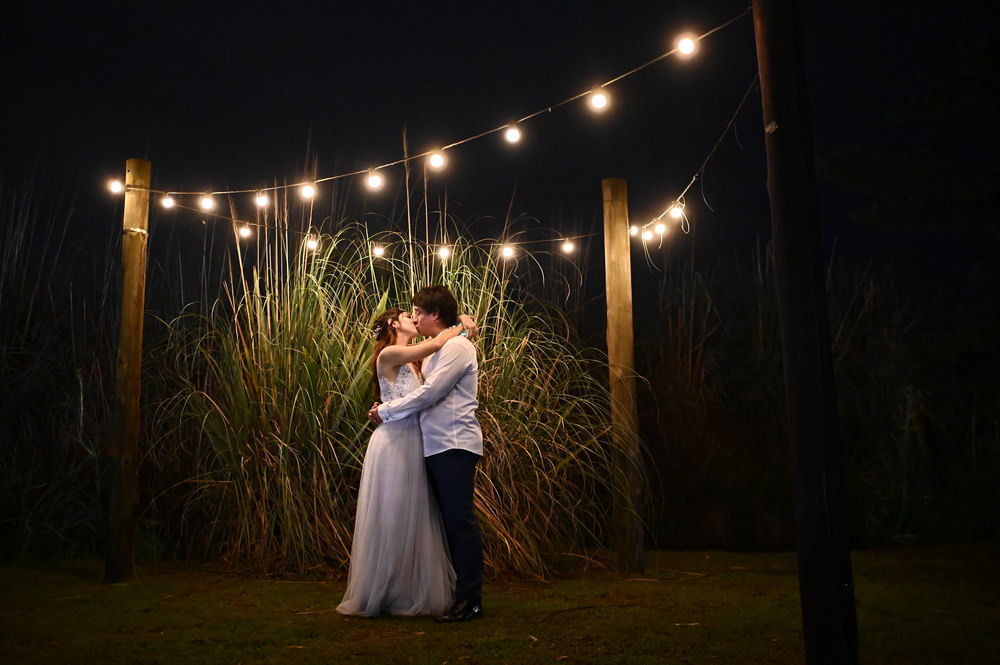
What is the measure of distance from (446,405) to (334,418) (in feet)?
3.95

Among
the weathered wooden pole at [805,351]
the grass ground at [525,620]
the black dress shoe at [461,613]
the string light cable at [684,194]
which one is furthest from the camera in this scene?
the string light cable at [684,194]

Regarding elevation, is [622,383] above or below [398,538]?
above

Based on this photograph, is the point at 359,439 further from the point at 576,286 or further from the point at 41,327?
the point at 41,327

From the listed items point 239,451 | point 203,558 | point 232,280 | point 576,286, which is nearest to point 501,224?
point 576,286

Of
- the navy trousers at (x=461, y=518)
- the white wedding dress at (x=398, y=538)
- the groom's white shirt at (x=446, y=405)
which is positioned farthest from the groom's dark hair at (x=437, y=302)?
the navy trousers at (x=461, y=518)

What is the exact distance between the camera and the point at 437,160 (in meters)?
5.07

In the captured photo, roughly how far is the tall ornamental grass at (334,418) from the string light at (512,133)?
30.7 inches

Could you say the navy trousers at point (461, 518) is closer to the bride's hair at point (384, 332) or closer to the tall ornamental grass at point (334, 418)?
the bride's hair at point (384, 332)

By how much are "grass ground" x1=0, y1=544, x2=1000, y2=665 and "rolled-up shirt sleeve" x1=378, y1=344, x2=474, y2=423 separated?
2.88 feet

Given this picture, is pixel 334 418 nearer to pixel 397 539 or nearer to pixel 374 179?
pixel 397 539

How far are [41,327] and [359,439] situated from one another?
3.46m

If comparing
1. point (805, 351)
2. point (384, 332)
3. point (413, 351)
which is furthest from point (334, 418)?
point (805, 351)

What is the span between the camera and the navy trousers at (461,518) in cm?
353

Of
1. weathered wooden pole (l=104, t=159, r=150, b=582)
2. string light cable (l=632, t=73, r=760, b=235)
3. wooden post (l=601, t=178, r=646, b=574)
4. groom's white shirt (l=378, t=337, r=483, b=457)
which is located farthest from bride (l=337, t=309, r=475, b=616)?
string light cable (l=632, t=73, r=760, b=235)
